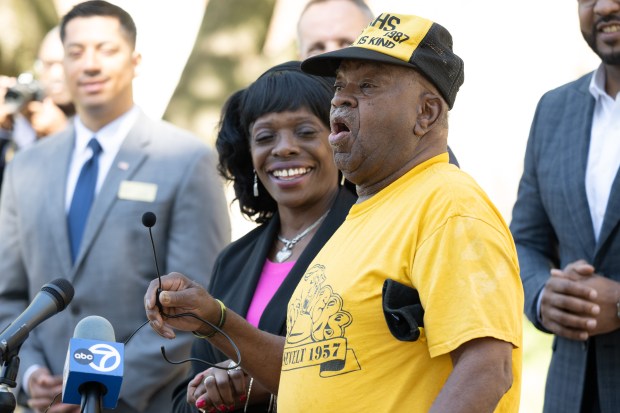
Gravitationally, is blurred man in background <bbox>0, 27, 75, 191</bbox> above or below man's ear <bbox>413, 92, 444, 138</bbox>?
below

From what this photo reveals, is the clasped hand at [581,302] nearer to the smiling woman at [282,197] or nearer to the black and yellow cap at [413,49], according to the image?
the smiling woman at [282,197]

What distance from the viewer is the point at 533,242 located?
479 centimetres

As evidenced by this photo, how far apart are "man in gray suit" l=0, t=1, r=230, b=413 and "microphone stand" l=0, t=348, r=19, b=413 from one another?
202 centimetres

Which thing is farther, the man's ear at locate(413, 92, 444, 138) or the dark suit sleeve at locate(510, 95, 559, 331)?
the dark suit sleeve at locate(510, 95, 559, 331)

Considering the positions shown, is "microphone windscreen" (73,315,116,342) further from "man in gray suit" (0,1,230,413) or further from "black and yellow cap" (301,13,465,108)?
"man in gray suit" (0,1,230,413)

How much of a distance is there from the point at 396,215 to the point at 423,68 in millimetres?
422

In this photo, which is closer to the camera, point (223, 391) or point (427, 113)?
point (427, 113)

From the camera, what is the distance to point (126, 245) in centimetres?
553

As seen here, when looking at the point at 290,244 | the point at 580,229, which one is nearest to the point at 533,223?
the point at 580,229

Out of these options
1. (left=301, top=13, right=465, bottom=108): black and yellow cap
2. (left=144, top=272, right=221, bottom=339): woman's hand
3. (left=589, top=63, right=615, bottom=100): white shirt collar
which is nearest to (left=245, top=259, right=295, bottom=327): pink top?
(left=144, top=272, right=221, bottom=339): woman's hand

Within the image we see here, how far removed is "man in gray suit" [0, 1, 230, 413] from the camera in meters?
5.43

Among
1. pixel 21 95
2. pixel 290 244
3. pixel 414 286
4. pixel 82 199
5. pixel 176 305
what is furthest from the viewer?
pixel 21 95

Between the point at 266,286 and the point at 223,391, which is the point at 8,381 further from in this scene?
the point at 266,286

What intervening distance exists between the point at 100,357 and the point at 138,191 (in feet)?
8.64
